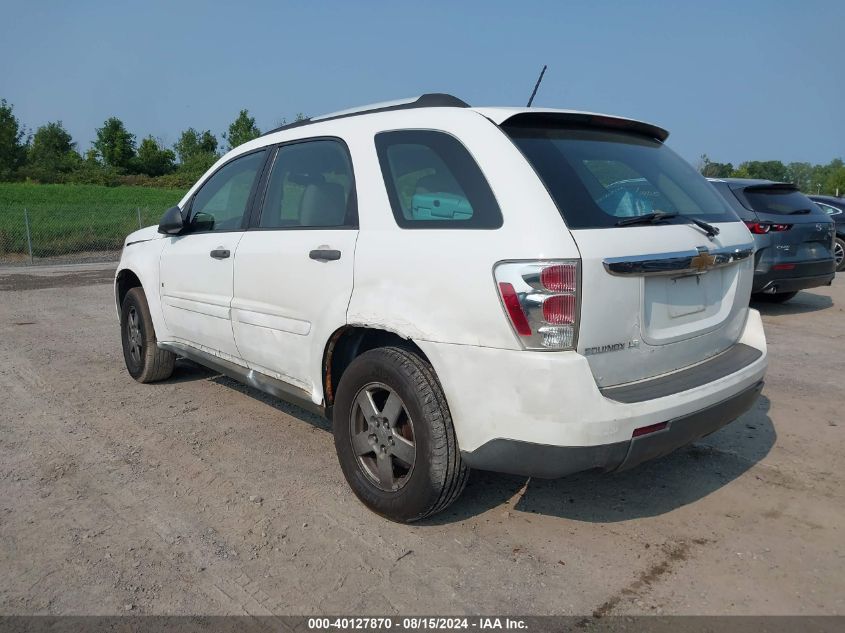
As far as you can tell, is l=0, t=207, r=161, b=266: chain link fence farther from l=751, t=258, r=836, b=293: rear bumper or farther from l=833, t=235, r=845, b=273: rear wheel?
l=833, t=235, r=845, b=273: rear wheel

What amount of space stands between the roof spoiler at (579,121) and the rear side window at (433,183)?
0.28 meters

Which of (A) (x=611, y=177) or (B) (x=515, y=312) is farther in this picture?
(A) (x=611, y=177)

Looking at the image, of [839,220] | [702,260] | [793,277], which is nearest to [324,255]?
[702,260]

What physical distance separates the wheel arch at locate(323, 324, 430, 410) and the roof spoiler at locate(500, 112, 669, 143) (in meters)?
1.13

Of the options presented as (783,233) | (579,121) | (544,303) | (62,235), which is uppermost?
(579,121)

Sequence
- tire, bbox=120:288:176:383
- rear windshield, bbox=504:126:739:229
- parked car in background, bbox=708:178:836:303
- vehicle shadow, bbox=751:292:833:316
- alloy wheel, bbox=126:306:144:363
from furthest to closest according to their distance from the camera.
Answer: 1. vehicle shadow, bbox=751:292:833:316
2. parked car in background, bbox=708:178:836:303
3. alloy wheel, bbox=126:306:144:363
4. tire, bbox=120:288:176:383
5. rear windshield, bbox=504:126:739:229

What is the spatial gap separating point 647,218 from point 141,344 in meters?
4.15

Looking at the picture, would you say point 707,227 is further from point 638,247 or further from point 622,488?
point 622,488

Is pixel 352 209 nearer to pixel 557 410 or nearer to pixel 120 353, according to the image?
pixel 557 410

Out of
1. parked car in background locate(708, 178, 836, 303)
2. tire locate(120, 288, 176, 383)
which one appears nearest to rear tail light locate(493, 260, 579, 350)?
tire locate(120, 288, 176, 383)

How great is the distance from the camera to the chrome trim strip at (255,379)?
3.53 meters

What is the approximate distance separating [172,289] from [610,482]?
321 centimetres

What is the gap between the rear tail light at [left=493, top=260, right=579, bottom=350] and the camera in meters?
2.45

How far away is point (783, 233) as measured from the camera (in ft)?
25.5
